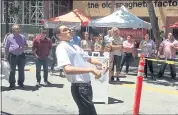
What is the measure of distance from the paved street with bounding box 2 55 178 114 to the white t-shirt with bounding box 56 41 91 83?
2.56 metres

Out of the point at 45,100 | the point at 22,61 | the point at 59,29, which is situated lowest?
the point at 45,100

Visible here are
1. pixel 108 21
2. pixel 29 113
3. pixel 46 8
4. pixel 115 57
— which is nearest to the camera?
pixel 29 113

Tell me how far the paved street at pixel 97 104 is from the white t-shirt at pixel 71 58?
2.56 m

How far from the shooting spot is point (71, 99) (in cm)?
859

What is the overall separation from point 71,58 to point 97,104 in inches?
154

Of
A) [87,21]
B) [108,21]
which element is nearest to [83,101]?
[108,21]

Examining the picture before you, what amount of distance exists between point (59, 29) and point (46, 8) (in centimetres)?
2408

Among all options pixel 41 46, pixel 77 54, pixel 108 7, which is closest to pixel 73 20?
pixel 41 46

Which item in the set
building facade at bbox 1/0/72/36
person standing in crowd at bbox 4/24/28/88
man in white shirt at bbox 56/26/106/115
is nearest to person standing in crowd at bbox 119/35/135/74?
person standing in crowd at bbox 4/24/28/88

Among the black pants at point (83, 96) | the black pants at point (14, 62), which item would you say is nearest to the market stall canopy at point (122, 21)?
the black pants at point (14, 62)

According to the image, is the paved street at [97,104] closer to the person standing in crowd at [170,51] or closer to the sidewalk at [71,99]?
the sidewalk at [71,99]

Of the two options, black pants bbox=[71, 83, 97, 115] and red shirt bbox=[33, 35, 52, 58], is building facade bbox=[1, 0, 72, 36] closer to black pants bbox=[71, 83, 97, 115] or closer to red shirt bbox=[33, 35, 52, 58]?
red shirt bbox=[33, 35, 52, 58]

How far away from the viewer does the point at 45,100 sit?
8469mm

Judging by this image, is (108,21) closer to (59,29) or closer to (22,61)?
(22,61)
